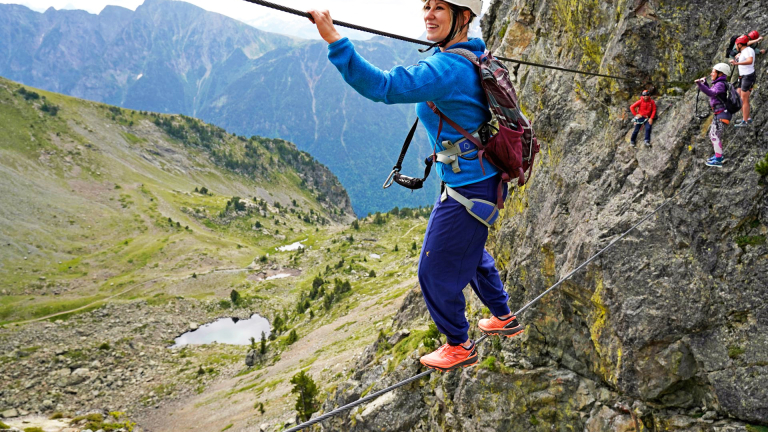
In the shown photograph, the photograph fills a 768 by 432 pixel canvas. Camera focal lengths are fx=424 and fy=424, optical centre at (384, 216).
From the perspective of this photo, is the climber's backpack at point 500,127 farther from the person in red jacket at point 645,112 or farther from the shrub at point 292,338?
the shrub at point 292,338

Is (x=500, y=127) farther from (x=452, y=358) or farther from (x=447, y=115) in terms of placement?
(x=452, y=358)

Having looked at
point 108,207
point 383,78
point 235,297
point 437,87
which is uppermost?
point 383,78

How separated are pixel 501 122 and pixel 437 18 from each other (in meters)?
1.36

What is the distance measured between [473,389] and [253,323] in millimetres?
73963

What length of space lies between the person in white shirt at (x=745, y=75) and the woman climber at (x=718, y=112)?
24cm

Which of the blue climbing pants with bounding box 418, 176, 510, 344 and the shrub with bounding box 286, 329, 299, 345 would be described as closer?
the blue climbing pants with bounding box 418, 176, 510, 344

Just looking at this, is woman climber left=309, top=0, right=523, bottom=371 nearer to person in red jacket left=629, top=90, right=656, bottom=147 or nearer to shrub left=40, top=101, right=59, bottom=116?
person in red jacket left=629, top=90, right=656, bottom=147

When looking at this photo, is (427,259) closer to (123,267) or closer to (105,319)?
(105,319)

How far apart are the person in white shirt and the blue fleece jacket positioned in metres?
6.47

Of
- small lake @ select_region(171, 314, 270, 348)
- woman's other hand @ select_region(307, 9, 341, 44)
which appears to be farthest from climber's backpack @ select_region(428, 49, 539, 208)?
small lake @ select_region(171, 314, 270, 348)

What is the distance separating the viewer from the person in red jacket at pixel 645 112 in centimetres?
966

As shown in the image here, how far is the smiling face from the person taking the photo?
467 cm

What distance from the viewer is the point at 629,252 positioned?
9047 mm

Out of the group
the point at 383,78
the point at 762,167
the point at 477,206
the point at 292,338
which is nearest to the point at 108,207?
the point at 292,338
